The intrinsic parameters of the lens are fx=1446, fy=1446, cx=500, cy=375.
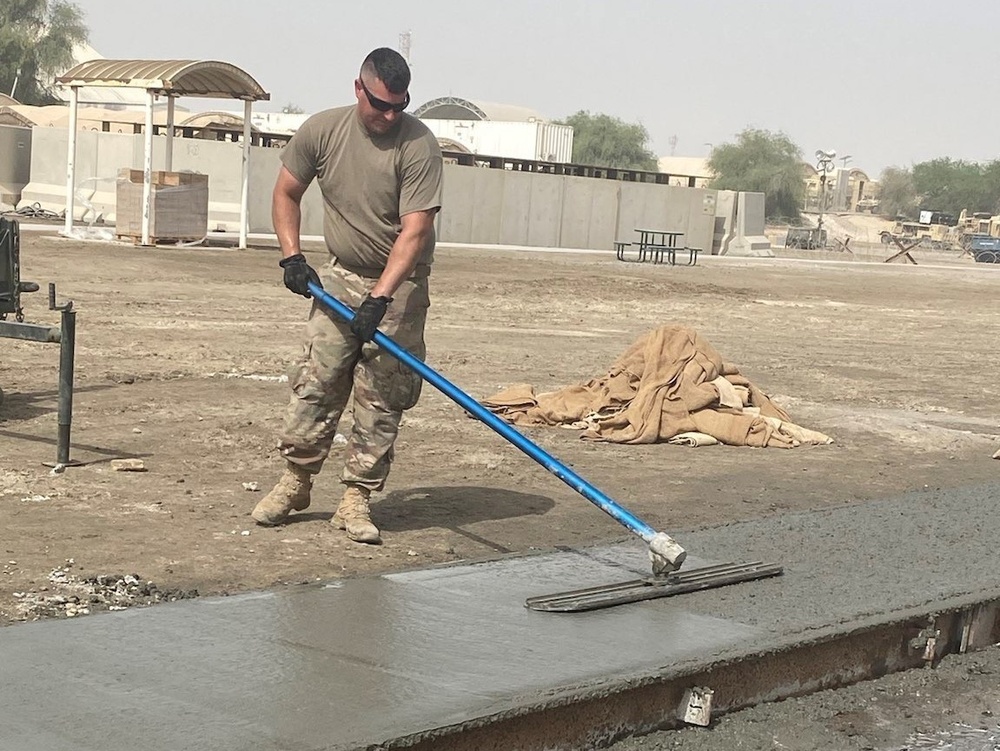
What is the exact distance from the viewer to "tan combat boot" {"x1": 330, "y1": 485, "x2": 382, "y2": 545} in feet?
20.0

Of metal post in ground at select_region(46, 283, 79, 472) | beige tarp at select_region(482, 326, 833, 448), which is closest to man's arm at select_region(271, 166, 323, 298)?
metal post in ground at select_region(46, 283, 79, 472)

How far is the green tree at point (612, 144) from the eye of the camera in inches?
3927

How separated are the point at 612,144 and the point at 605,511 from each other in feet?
316

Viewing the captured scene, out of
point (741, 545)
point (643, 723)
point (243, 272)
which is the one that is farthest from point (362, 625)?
point (243, 272)

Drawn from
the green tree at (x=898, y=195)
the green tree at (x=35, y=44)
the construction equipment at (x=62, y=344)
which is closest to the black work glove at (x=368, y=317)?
the construction equipment at (x=62, y=344)

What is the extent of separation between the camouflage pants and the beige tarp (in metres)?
3.54

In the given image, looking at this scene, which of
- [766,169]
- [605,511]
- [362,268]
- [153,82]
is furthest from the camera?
[766,169]

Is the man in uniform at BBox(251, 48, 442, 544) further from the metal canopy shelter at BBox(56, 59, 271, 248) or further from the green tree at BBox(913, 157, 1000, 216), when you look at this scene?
the green tree at BBox(913, 157, 1000, 216)

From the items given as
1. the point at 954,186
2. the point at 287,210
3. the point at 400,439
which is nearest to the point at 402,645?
the point at 287,210

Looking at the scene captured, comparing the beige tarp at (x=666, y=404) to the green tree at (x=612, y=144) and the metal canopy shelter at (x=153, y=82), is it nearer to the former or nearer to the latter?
the metal canopy shelter at (x=153, y=82)

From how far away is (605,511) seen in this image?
18.6 feet

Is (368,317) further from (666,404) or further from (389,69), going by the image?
(666,404)

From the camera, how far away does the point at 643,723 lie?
4273 millimetres

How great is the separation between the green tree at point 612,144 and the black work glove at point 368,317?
93.8m
